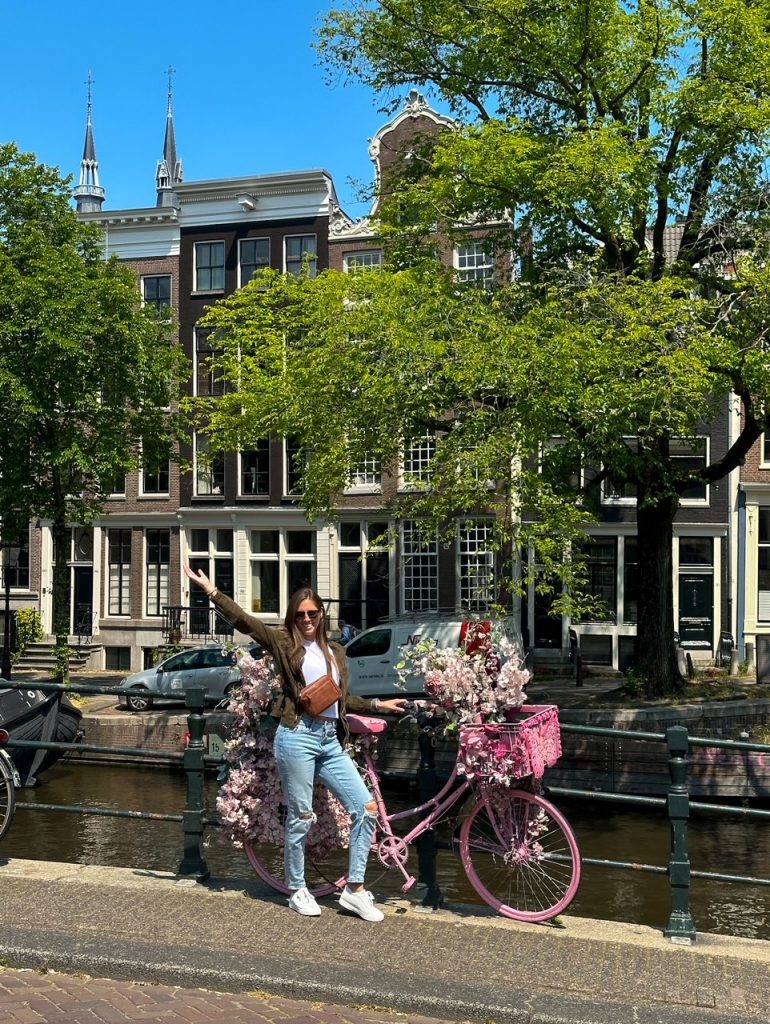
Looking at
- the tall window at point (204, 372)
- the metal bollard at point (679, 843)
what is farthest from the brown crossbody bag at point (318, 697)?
the tall window at point (204, 372)

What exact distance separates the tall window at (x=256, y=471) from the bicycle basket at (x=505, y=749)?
2781 cm

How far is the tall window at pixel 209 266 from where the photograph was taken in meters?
34.0

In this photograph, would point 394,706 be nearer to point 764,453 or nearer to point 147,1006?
point 147,1006

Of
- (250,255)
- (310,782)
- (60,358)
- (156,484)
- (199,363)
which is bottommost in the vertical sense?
(310,782)

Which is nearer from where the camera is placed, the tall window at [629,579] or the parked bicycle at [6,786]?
the parked bicycle at [6,786]

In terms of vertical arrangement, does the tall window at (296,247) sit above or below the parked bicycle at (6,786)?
above

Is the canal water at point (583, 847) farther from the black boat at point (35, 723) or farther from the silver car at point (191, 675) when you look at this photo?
the silver car at point (191, 675)

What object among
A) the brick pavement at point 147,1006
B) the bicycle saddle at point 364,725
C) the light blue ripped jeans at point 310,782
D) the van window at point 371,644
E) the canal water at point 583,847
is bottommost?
the canal water at point 583,847

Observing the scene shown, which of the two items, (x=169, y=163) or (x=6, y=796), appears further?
(x=169, y=163)

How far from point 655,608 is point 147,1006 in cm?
1599

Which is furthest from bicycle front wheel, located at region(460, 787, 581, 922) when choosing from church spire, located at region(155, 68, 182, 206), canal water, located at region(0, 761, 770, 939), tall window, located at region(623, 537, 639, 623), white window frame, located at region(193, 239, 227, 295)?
church spire, located at region(155, 68, 182, 206)

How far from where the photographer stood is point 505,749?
18.8 feet

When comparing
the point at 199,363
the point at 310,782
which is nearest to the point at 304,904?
the point at 310,782

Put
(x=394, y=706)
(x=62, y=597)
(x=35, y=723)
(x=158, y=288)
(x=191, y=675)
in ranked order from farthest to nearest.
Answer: (x=158, y=288) < (x=62, y=597) < (x=191, y=675) < (x=35, y=723) < (x=394, y=706)
